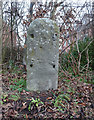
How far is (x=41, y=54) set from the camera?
294 centimetres

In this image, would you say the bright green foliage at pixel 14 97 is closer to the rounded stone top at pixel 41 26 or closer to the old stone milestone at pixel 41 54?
the old stone milestone at pixel 41 54

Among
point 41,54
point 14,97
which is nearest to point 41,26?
point 41,54

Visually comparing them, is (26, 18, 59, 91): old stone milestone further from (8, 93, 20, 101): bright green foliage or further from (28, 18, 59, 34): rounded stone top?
(8, 93, 20, 101): bright green foliage

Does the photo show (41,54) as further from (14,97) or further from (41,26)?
(14,97)

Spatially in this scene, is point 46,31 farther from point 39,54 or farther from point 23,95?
point 23,95

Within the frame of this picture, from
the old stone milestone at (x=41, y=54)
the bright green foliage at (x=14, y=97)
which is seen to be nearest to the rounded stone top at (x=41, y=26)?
the old stone milestone at (x=41, y=54)

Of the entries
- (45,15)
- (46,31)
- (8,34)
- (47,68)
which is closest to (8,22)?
(8,34)

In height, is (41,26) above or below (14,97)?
above

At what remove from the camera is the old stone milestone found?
294 centimetres

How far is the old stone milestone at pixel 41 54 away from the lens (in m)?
2.94

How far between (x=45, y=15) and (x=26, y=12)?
126 cm

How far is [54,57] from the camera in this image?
303cm

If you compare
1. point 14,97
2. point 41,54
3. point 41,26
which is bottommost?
point 14,97

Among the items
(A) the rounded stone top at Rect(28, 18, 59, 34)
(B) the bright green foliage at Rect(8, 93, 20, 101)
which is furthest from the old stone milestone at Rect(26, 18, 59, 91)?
(B) the bright green foliage at Rect(8, 93, 20, 101)
